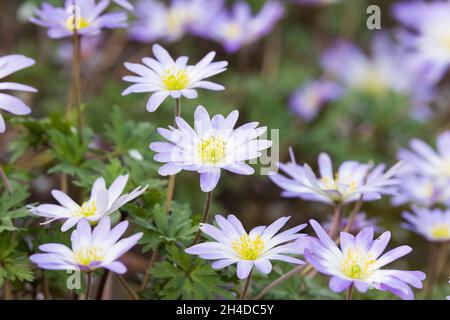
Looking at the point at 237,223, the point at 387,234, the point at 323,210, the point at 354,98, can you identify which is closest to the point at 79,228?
the point at 237,223

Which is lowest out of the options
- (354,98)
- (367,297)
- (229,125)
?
(367,297)

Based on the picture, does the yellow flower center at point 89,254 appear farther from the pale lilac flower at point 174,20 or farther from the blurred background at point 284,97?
the pale lilac flower at point 174,20

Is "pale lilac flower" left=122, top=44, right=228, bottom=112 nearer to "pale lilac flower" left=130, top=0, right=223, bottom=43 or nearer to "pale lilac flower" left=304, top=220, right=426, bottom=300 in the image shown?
"pale lilac flower" left=304, top=220, right=426, bottom=300

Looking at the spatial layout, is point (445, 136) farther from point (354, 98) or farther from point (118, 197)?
point (118, 197)

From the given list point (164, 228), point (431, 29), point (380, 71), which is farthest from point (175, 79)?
point (380, 71)

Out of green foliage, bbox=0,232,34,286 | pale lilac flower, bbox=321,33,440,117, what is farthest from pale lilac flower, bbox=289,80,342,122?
green foliage, bbox=0,232,34,286
